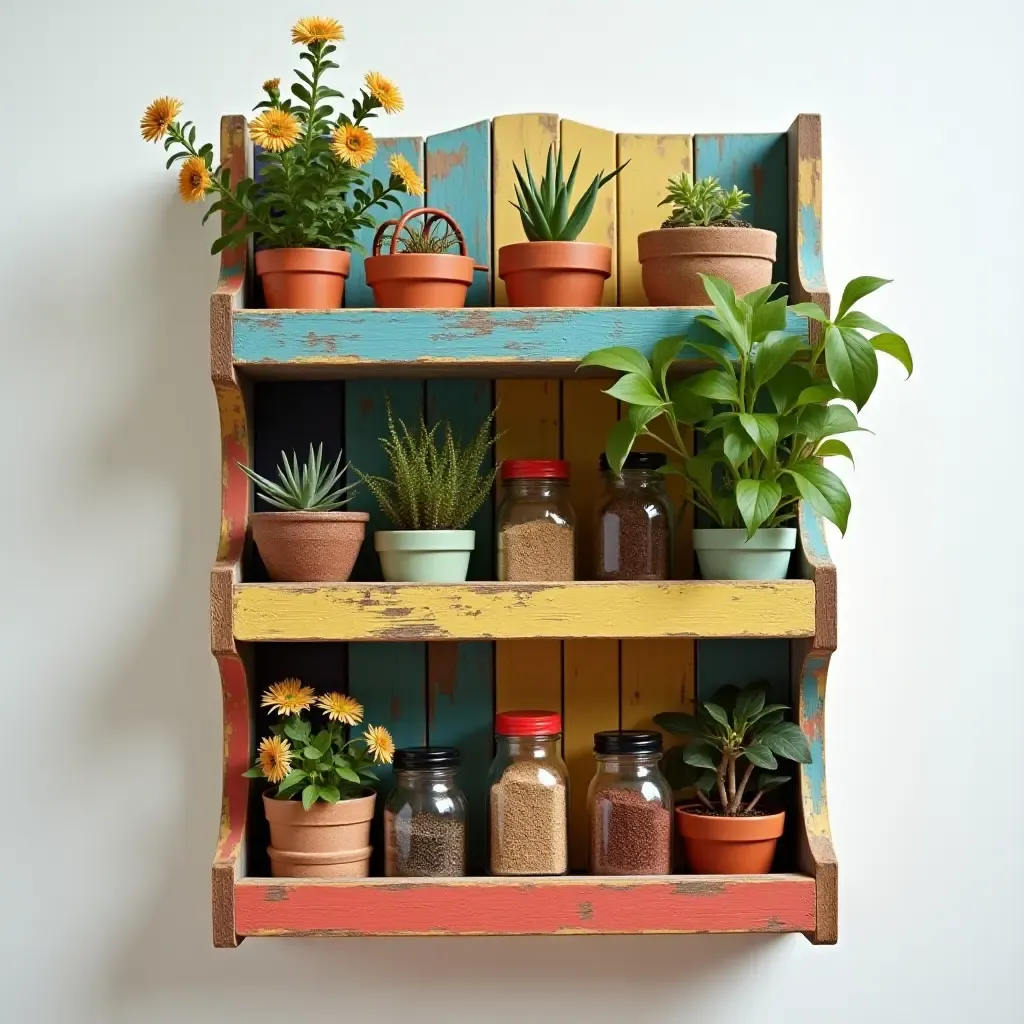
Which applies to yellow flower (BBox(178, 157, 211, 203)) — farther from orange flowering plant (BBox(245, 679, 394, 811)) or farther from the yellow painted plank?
orange flowering plant (BBox(245, 679, 394, 811))

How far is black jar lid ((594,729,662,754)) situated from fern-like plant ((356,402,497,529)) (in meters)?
0.29

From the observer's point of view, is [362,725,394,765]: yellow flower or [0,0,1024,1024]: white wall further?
[0,0,1024,1024]: white wall

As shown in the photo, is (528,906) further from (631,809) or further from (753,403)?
(753,403)

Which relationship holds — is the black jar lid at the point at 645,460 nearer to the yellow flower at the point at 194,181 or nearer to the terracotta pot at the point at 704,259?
the terracotta pot at the point at 704,259

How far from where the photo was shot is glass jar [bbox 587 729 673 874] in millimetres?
1389

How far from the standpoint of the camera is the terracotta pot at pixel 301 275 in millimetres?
1401

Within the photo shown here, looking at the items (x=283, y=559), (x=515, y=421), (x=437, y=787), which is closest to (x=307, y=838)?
(x=437, y=787)

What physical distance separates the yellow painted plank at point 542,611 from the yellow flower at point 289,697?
99mm

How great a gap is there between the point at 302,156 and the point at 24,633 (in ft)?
2.22

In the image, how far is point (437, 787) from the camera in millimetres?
1425

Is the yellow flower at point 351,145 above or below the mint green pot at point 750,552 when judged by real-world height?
above

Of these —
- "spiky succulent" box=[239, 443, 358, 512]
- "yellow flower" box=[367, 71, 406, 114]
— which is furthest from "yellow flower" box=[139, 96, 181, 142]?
"spiky succulent" box=[239, 443, 358, 512]

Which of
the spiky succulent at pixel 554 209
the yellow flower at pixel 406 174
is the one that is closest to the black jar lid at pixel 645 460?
the spiky succulent at pixel 554 209

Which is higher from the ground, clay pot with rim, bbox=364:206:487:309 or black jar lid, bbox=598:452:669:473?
clay pot with rim, bbox=364:206:487:309
